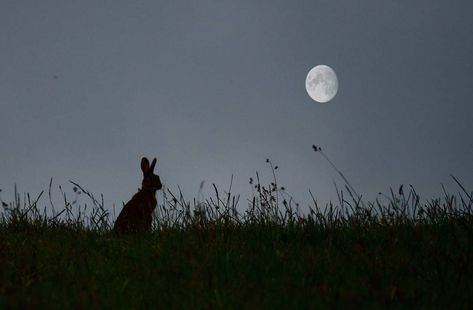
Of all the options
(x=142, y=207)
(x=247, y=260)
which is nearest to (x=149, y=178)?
(x=142, y=207)

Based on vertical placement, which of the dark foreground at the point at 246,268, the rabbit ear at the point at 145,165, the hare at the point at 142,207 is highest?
the rabbit ear at the point at 145,165

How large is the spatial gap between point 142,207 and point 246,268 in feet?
12.9

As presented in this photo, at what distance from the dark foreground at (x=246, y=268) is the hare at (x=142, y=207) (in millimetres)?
846

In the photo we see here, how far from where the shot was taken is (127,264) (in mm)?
4906

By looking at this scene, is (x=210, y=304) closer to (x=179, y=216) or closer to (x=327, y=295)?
(x=327, y=295)

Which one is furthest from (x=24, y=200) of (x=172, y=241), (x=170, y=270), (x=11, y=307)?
(x=11, y=307)

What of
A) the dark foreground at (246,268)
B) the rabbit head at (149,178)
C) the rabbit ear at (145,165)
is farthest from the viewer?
the rabbit ear at (145,165)

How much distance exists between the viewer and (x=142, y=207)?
8.11 meters

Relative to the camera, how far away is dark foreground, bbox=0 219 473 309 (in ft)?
11.8

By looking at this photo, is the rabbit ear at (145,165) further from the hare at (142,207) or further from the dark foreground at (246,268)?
the dark foreground at (246,268)

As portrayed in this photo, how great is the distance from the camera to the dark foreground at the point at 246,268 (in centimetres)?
360


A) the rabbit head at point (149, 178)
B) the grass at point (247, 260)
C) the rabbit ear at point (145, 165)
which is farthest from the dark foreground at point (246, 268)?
the rabbit ear at point (145, 165)

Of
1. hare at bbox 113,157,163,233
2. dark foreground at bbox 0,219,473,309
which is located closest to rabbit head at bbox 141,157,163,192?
hare at bbox 113,157,163,233

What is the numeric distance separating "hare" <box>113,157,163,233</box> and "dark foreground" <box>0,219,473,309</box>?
0.85m
